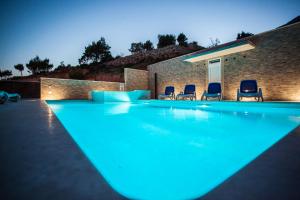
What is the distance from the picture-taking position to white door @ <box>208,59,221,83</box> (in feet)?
26.0

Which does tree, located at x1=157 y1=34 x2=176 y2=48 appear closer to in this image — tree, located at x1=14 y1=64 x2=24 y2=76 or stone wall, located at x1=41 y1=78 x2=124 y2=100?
stone wall, located at x1=41 y1=78 x2=124 y2=100

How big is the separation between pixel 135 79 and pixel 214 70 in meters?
5.59

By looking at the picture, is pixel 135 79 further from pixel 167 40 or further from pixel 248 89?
pixel 167 40

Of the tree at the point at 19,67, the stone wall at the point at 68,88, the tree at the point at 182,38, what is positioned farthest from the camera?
the tree at the point at 19,67

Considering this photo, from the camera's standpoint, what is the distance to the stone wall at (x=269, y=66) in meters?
5.72

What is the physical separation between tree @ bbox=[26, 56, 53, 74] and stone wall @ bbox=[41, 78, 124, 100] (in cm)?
2922

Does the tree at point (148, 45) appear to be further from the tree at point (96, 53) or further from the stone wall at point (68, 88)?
the stone wall at point (68, 88)

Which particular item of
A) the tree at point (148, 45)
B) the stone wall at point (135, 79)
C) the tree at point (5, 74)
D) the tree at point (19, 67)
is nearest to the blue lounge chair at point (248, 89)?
the stone wall at point (135, 79)

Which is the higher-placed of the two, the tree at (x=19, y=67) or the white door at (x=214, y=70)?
the tree at (x=19, y=67)

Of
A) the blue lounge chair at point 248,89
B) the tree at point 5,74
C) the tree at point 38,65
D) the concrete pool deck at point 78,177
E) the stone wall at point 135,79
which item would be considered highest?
the tree at point 38,65

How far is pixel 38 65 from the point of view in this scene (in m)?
32.8

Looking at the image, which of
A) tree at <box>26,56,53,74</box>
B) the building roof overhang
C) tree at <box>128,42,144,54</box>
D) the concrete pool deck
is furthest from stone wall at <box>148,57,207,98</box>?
tree at <box>26,56,53,74</box>

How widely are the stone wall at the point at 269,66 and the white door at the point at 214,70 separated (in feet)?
0.70

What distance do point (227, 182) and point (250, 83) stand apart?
676cm
